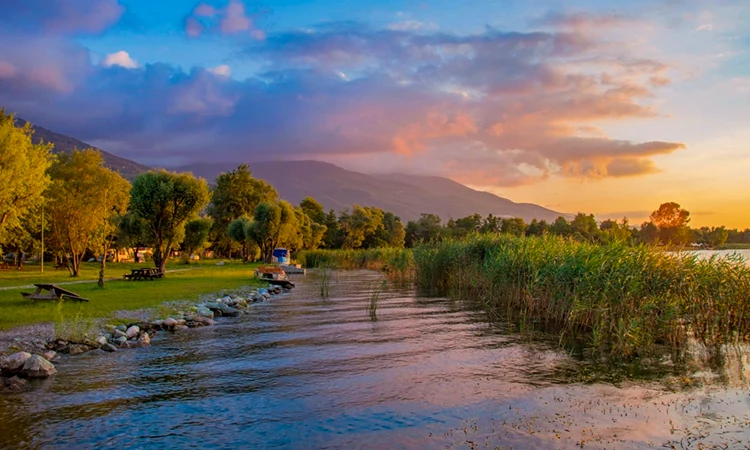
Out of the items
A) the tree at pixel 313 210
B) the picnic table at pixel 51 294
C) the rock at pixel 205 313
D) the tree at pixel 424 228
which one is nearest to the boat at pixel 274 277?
the rock at pixel 205 313

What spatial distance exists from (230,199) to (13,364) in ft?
314

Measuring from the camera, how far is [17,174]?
34.4m

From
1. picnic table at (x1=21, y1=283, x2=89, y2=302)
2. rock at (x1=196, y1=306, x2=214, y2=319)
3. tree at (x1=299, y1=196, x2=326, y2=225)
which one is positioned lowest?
rock at (x1=196, y1=306, x2=214, y2=319)

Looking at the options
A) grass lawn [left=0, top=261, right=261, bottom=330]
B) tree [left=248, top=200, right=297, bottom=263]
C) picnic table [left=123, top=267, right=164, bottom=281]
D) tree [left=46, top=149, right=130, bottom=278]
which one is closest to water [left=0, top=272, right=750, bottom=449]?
grass lawn [left=0, top=261, right=261, bottom=330]

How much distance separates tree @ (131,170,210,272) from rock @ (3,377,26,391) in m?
32.6

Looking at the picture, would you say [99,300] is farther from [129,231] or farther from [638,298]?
[129,231]

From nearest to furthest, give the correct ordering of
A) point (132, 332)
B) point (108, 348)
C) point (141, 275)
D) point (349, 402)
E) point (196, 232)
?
point (349, 402)
point (108, 348)
point (132, 332)
point (141, 275)
point (196, 232)

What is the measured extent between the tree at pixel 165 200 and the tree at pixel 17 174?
8.31 m

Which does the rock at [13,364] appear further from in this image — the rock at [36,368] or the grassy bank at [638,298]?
the grassy bank at [638,298]

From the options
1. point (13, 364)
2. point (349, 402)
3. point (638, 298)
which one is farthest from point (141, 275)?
point (638, 298)

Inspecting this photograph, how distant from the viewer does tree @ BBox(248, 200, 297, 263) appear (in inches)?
3231

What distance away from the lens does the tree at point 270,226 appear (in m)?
82.1

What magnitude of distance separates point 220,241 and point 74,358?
9583 centimetres

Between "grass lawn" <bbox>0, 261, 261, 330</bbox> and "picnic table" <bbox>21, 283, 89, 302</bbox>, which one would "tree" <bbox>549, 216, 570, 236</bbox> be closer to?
"grass lawn" <bbox>0, 261, 261, 330</bbox>
